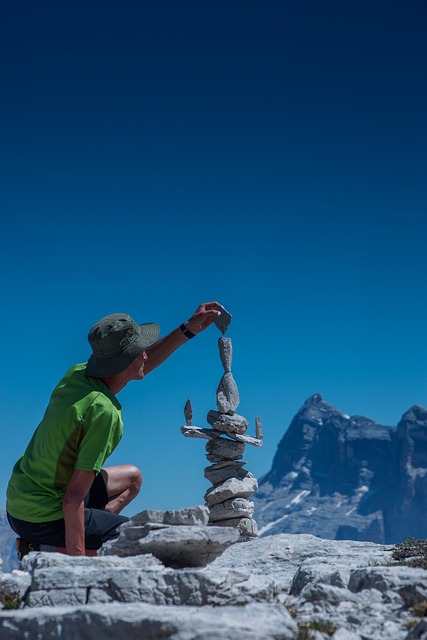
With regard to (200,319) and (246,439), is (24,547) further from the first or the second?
(246,439)

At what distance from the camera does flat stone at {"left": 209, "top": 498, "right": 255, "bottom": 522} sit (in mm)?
19344

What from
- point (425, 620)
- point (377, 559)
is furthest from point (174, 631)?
point (377, 559)

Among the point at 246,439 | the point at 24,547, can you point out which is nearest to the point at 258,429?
the point at 246,439

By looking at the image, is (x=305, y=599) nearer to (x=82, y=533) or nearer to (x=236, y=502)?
(x=82, y=533)

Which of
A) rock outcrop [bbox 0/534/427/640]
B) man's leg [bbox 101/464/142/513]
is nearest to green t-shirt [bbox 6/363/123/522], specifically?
rock outcrop [bbox 0/534/427/640]

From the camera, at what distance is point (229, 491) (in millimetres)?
19609

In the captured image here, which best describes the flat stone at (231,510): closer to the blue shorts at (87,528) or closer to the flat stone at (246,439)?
the flat stone at (246,439)

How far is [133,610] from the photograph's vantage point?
482 centimetres

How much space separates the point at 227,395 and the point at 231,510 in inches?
122

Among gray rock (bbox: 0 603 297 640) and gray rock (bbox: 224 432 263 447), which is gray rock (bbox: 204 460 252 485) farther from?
gray rock (bbox: 0 603 297 640)

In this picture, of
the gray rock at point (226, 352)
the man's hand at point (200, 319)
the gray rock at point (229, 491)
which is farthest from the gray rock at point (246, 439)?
the man's hand at point (200, 319)

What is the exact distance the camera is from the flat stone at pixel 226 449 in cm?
2053

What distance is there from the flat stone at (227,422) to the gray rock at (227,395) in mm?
159

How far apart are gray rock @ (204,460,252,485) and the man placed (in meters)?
13.1
